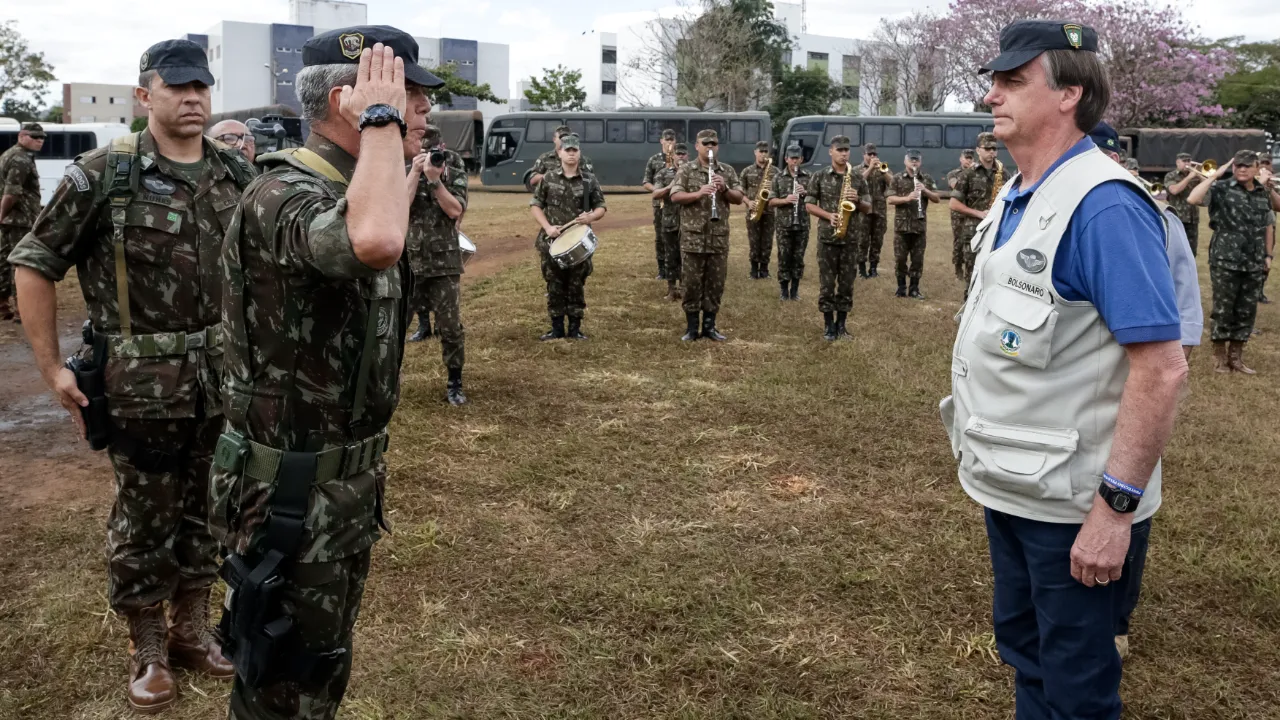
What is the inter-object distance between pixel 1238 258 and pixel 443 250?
749cm

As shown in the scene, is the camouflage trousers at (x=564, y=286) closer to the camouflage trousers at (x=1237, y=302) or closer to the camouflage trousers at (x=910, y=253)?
the camouflage trousers at (x=910, y=253)

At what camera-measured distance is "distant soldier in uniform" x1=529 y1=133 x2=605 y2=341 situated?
9.85 metres

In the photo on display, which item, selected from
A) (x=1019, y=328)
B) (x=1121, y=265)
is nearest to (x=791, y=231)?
(x=1019, y=328)

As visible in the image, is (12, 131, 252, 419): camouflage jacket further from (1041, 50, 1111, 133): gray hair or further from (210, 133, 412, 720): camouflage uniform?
(1041, 50, 1111, 133): gray hair

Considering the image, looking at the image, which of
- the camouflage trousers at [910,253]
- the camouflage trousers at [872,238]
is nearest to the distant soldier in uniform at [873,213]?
the camouflage trousers at [872,238]

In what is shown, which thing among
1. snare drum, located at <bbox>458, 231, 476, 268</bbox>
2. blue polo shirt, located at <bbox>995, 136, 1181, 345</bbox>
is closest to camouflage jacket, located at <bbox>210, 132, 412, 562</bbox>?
blue polo shirt, located at <bbox>995, 136, 1181, 345</bbox>

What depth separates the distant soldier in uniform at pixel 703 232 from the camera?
9.81 meters

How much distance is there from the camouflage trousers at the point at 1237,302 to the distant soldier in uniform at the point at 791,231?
5.17 m

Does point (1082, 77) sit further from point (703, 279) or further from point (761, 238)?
point (761, 238)

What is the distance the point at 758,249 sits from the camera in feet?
48.2

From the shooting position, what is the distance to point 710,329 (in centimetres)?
1027

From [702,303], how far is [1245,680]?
22.4 feet

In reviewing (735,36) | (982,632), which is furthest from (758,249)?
(735,36)

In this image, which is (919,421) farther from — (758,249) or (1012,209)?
(758,249)
